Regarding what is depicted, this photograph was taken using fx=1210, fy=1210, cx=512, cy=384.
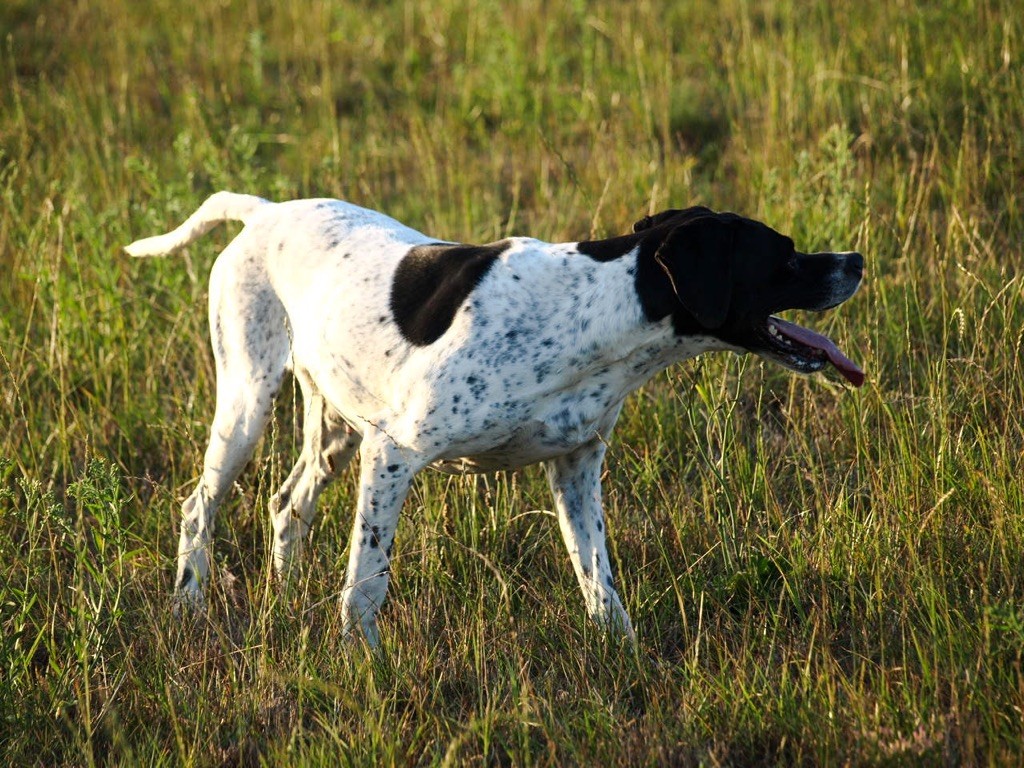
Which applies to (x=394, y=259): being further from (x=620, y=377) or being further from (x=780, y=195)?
(x=780, y=195)

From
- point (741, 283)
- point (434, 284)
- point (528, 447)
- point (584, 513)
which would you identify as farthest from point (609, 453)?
point (741, 283)

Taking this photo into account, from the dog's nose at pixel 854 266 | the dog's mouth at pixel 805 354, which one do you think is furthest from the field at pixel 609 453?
the dog's nose at pixel 854 266

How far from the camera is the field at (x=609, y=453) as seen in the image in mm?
3201

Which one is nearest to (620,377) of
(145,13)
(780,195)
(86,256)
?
(780,195)

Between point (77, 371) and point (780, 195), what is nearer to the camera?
point (77, 371)

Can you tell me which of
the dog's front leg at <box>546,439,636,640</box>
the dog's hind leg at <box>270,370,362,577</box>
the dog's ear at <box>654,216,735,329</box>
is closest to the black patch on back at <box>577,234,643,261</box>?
the dog's ear at <box>654,216,735,329</box>

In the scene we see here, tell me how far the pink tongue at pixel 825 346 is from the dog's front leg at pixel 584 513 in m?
0.68

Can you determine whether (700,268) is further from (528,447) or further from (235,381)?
(235,381)

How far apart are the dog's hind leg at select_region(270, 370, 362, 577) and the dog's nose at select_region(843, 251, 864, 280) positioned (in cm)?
179

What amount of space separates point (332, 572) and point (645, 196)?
9.82 feet

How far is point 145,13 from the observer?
31.2ft

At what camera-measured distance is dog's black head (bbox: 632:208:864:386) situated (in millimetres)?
3326

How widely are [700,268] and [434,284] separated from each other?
0.86 metres

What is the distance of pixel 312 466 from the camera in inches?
173
